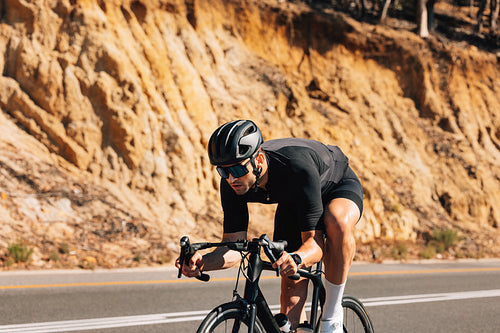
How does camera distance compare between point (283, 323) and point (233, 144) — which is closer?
point (233, 144)

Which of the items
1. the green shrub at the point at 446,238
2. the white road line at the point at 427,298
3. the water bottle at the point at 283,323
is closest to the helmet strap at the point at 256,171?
the water bottle at the point at 283,323

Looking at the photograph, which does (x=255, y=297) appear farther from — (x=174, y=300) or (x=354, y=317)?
(x=174, y=300)

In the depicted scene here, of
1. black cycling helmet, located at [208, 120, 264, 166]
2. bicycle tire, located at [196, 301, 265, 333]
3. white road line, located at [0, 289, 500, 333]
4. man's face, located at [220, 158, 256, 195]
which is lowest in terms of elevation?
white road line, located at [0, 289, 500, 333]

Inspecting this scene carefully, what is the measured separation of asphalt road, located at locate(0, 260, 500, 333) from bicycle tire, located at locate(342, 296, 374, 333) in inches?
71.5

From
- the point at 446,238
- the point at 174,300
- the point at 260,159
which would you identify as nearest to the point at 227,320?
the point at 260,159

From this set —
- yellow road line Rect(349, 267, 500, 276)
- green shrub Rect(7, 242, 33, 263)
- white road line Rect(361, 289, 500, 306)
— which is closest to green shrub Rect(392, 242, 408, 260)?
yellow road line Rect(349, 267, 500, 276)

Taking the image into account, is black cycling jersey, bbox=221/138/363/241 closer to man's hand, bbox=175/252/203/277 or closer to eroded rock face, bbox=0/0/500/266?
man's hand, bbox=175/252/203/277

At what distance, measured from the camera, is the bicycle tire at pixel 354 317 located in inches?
165

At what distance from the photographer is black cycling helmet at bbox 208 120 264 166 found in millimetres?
3113

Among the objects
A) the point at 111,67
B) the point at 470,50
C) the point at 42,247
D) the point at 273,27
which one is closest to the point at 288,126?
the point at 273,27

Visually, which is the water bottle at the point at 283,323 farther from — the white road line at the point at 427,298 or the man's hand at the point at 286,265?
the white road line at the point at 427,298

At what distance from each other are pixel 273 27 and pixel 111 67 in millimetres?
7265

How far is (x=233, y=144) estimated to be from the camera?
122 inches

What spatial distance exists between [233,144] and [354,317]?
6.29 ft
